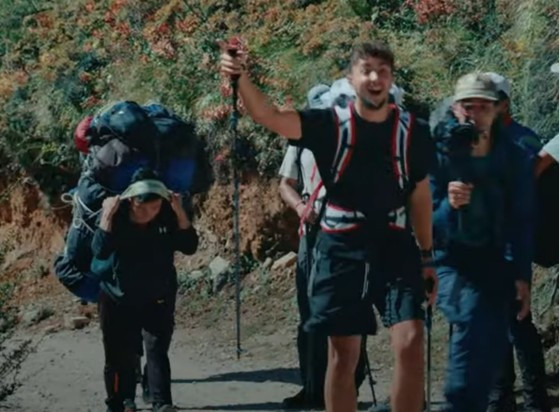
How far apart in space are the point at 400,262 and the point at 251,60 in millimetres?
6948

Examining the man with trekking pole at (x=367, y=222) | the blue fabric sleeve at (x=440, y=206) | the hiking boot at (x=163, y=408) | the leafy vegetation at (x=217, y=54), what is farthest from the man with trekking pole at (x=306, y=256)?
the leafy vegetation at (x=217, y=54)

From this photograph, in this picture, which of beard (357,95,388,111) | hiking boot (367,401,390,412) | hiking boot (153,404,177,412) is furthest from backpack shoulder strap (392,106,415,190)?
hiking boot (153,404,177,412)

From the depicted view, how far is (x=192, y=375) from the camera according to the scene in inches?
457

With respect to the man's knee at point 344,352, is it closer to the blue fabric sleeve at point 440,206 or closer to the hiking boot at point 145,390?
the blue fabric sleeve at point 440,206

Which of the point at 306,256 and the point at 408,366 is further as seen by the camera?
the point at 306,256

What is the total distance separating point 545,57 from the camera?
11.8 metres

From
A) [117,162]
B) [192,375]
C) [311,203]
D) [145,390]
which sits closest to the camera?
[311,203]

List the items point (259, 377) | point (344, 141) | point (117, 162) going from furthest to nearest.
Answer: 1. point (259, 377)
2. point (117, 162)
3. point (344, 141)

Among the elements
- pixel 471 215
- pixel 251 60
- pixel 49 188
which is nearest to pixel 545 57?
pixel 251 60

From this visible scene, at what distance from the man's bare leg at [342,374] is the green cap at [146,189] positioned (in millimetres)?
1837

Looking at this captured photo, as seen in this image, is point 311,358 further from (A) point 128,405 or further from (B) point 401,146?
(B) point 401,146

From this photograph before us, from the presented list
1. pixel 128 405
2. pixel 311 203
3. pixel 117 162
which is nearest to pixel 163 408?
pixel 128 405

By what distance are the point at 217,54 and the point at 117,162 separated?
17.9ft

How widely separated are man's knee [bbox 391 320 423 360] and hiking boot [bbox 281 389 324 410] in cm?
232
